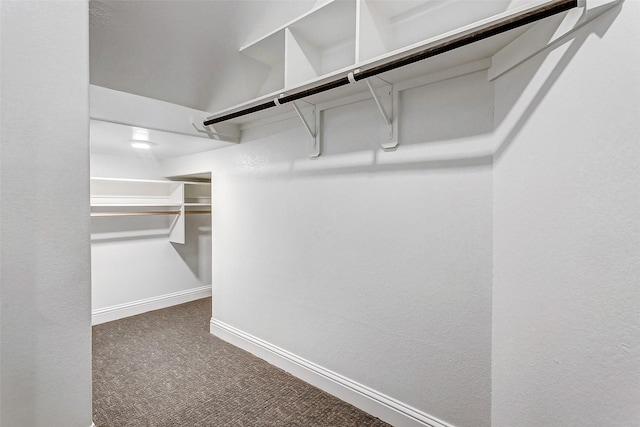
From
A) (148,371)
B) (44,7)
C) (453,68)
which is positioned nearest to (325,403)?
(148,371)

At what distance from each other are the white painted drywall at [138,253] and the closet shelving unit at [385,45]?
1.91 meters

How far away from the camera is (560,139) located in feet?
3.87

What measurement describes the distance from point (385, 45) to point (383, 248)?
Result: 3.99 ft

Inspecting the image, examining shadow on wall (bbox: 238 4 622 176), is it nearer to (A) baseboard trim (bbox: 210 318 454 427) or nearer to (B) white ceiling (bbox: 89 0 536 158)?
(B) white ceiling (bbox: 89 0 536 158)

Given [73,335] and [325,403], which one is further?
[325,403]

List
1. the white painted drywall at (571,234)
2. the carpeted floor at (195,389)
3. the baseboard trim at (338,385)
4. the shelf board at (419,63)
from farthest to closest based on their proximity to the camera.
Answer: the carpeted floor at (195,389) < the baseboard trim at (338,385) < the shelf board at (419,63) < the white painted drywall at (571,234)

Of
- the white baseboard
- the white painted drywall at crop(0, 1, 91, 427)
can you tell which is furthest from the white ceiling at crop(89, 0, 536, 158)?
the white baseboard

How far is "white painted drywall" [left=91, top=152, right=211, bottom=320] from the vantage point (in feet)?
11.9

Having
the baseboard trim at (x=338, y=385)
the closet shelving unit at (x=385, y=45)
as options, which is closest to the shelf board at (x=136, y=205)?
the closet shelving unit at (x=385, y=45)

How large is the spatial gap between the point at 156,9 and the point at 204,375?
2642 millimetres

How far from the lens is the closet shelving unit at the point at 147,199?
351 cm

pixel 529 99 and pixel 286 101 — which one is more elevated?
pixel 286 101

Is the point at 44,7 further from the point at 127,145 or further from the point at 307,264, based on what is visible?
the point at 127,145

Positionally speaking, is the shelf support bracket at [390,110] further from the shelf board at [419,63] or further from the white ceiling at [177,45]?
the white ceiling at [177,45]
